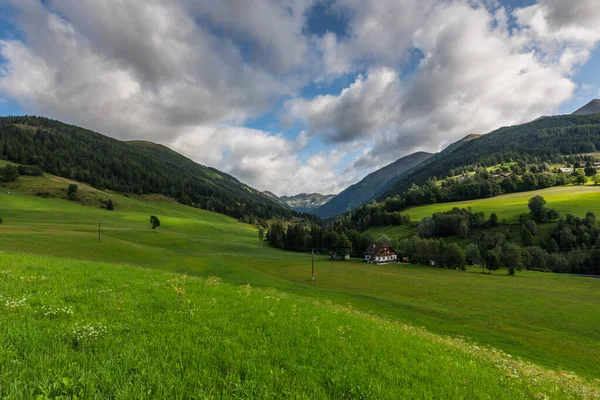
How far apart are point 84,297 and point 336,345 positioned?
9.32 metres

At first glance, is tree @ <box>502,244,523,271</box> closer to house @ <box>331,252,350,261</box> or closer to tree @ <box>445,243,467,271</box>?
tree @ <box>445,243,467,271</box>

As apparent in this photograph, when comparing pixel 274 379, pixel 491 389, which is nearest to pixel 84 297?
pixel 274 379

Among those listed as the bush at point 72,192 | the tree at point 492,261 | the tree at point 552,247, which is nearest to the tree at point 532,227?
the tree at point 552,247

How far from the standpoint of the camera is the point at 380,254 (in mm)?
124625

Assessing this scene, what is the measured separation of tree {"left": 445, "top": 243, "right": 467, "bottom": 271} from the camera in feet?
339

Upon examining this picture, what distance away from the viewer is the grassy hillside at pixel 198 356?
510 cm

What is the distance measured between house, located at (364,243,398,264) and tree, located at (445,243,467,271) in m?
26.2

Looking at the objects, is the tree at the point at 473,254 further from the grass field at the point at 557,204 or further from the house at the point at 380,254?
the grass field at the point at 557,204

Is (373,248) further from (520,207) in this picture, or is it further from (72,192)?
(72,192)

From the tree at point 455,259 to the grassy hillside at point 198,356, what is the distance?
107 meters

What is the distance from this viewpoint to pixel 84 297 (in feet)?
34.2

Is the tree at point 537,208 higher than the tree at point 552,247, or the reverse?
the tree at point 537,208

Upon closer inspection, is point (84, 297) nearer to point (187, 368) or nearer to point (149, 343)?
point (149, 343)

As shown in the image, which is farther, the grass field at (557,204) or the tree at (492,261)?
the grass field at (557,204)
